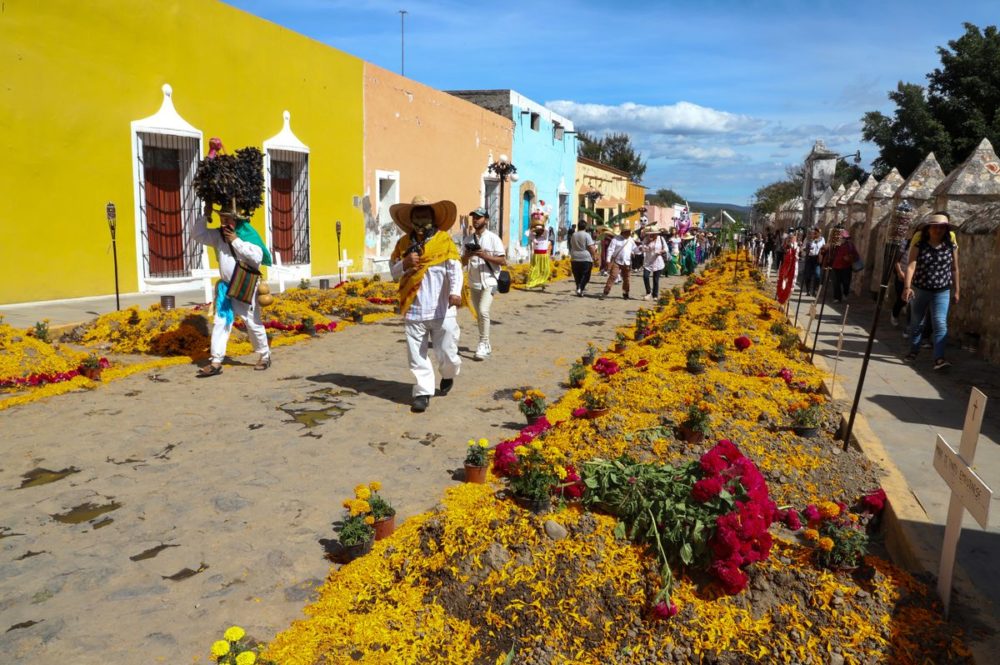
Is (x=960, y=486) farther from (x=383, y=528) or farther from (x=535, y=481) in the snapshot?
(x=383, y=528)

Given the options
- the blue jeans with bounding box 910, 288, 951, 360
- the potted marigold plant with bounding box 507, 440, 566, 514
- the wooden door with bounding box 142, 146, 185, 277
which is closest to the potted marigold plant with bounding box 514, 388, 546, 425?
the potted marigold plant with bounding box 507, 440, 566, 514

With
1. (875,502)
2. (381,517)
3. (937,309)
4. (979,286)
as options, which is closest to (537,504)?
(381,517)

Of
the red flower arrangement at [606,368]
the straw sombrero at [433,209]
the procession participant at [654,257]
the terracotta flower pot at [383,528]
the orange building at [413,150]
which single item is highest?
the orange building at [413,150]

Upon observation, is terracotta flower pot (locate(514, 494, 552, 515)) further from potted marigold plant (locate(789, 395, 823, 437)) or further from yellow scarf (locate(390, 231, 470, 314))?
yellow scarf (locate(390, 231, 470, 314))

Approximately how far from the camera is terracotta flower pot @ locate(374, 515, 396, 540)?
368 centimetres

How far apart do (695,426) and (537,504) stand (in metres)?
1.89

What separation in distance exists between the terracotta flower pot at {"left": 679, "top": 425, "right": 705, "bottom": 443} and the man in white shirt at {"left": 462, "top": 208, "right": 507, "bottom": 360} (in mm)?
3518

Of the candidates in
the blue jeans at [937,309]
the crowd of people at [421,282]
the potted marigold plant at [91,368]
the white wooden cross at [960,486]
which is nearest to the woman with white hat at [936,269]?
the blue jeans at [937,309]

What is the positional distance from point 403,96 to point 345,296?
29.1 feet

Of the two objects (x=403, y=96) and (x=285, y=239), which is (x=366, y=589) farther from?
(x=403, y=96)

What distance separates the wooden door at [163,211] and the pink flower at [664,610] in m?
11.9

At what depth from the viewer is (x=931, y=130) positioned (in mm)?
27703

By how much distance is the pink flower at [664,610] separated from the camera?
2.96 metres

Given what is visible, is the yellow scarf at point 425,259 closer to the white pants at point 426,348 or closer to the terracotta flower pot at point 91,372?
the white pants at point 426,348
